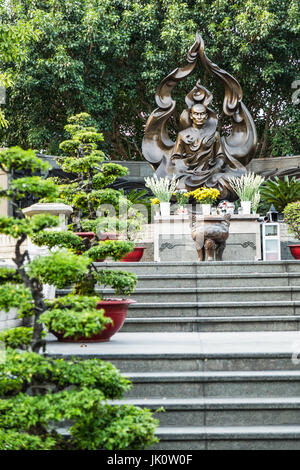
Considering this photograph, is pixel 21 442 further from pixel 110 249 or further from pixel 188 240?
pixel 188 240

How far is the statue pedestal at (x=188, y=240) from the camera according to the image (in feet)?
32.4

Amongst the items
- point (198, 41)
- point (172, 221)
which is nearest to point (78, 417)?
point (172, 221)

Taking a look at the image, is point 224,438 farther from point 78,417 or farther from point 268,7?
point 268,7

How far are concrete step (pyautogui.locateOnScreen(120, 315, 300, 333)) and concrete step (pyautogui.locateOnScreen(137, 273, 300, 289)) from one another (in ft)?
3.18

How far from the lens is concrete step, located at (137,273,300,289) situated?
22.4ft

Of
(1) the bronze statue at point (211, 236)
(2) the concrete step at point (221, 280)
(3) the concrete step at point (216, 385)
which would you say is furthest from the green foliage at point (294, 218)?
(3) the concrete step at point (216, 385)

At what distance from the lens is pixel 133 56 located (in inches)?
662

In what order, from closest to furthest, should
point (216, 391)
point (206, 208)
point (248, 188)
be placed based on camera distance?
1. point (216, 391)
2. point (206, 208)
3. point (248, 188)

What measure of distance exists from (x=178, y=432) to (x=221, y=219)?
5019mm

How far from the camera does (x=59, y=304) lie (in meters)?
3.57

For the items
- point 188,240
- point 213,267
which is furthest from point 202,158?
point 213,267

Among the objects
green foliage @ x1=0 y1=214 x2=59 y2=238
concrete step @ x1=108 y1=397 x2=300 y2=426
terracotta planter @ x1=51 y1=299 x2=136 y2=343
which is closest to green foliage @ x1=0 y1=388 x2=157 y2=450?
concrete step @ x1=108 y1=397 x2=300 y2=426

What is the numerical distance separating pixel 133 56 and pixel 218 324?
12.6 meters

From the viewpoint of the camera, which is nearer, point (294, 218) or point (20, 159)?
point (20, 159)
